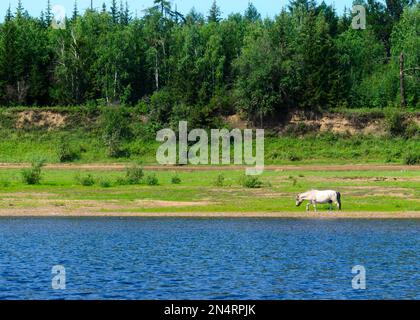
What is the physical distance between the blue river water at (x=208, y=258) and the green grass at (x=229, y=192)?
3816 mm

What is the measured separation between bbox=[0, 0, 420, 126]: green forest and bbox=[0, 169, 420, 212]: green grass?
3111cm

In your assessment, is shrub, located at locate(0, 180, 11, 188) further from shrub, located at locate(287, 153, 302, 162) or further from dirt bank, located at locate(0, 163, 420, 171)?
shrub, located at locate(287, 153, 302, 162)

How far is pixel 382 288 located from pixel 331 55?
76.5 m

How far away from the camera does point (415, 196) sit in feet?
180

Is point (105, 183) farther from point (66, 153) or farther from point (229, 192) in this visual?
point (66, 153)

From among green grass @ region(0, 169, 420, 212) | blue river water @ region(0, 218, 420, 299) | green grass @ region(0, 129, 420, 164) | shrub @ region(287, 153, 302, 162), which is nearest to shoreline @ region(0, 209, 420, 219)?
green grass @ region(0, 169, 420, 212)

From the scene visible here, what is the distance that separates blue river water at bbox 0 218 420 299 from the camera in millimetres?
28750

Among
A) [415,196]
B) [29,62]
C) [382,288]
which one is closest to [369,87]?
[29,62]

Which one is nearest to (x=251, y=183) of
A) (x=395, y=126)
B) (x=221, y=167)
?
(x=221, y=167)

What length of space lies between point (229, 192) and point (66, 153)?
32.8m

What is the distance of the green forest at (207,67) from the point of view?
101m

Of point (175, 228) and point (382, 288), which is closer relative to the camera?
point (382, 288)

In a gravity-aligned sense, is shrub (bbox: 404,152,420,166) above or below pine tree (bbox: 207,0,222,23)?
below
